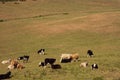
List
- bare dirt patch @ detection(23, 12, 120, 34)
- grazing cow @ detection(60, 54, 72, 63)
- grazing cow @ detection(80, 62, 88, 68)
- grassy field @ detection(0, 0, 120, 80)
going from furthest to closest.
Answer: bare dirt patch @ detection(23, 12, 120, 34) < grazing cow @ detection(60, 54, 72, 63) < grazing cow @ detection(80, 62, 88, 68) < grassy field @ detection(0, 0, 120, 80)

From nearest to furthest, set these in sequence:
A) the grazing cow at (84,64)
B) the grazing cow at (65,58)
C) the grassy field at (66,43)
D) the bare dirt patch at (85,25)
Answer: the grassy field at (66,43) → the grazing cow at (84,64) → the grazing cow at (65,58) → the bare dirt patch at (85,25)

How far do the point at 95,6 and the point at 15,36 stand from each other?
51.9 meters

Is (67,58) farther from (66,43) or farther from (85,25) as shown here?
(85,25)

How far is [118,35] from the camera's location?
46.8m

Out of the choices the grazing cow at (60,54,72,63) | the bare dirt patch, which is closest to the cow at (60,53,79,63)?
the grazing cow at (60,54,72,63)

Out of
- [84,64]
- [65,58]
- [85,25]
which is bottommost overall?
[84,64]

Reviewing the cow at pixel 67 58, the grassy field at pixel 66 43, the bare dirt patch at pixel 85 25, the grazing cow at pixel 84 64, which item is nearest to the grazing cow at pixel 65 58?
the cow at pixel 67 58

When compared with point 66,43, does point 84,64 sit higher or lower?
lower

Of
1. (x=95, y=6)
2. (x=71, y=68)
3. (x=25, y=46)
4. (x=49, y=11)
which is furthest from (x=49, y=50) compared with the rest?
(x=95, y=6)

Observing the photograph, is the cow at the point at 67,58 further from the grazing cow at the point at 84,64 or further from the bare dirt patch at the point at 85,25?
the bare dirt patch at the point at 85,25

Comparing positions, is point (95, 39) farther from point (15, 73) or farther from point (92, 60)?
point (15, 73)

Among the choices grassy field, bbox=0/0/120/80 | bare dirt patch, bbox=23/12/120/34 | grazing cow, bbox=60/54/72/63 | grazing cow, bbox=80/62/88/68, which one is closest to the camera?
grassy field, bbox=0/0/120/80

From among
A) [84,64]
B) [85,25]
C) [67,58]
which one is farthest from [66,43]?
[84,64]

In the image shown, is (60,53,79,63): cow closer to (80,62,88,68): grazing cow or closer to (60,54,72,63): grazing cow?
(60,54,72,63): grazing cow
